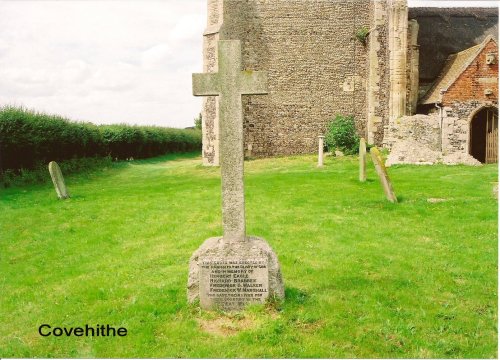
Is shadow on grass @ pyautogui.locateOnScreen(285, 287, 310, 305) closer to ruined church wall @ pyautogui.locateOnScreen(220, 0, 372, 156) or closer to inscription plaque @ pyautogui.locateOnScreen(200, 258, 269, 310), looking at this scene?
inscription plaque @ pyautogui.locateOnScreen(200, 258, 269, 310)

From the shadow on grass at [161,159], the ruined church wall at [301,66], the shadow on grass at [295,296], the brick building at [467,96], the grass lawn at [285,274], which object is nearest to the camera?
the grass lawn at [285,274]

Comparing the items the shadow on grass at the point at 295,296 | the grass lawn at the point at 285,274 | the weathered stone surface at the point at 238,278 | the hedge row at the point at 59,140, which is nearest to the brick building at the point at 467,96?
the grass lawn at the point at 285,274

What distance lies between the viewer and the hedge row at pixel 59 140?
68.5 ft

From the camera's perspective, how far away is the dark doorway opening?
2138 cm

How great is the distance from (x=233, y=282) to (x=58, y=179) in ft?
36.2

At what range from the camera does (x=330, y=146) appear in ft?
86.1

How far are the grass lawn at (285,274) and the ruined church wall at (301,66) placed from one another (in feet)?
42.2

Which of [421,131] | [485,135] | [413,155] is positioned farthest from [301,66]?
[485,135]

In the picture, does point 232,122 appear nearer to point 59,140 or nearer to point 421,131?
point 421,131

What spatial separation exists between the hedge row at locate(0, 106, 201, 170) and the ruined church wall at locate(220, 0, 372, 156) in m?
9.12

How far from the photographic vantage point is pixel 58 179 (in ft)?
50.7

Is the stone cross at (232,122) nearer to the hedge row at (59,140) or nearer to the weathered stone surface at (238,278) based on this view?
the weathered stone surface at (238,278)

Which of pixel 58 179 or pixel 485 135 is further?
pixel 485 135

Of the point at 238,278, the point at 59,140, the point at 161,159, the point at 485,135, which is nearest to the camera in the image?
the point at 238,278
